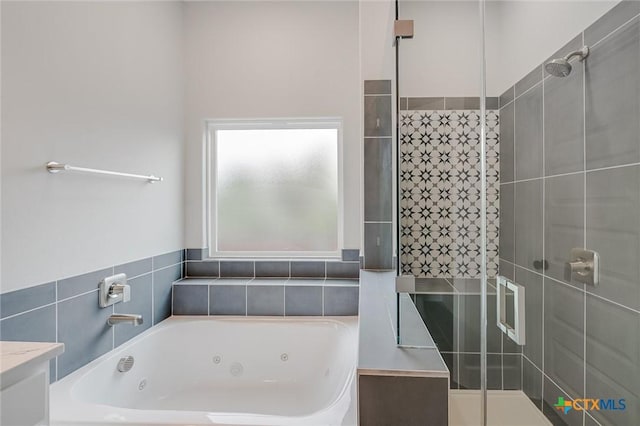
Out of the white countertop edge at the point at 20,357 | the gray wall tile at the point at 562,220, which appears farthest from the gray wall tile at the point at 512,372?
the white countertop edge at the point at 20,357

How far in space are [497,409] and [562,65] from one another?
963mm

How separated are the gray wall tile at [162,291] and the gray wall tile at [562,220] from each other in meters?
2.05

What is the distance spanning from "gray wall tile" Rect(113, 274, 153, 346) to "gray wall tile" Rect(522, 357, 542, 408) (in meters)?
1.81

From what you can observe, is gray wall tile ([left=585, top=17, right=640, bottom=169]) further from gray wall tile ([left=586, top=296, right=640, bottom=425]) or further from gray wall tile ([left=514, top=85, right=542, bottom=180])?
gray wall tile ([left=586, top=296, right=640, bottom=425])

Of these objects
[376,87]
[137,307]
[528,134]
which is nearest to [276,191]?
[376,87]

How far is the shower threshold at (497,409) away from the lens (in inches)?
37.2

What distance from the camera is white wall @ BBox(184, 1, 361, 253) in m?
2.44

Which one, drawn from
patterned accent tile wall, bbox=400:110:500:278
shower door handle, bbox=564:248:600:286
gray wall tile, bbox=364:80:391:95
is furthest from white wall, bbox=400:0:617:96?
gray wall tile, bbox=364:80:391:95

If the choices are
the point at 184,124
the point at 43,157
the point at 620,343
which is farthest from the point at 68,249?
the point at 620,343

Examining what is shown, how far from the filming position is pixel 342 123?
2451 mm

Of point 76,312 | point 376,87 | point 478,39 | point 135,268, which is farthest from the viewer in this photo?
point 376,87

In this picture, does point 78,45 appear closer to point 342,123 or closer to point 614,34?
point 342,123

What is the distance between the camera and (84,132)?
5.21 ft

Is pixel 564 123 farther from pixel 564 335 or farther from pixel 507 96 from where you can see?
pixel 564 335
